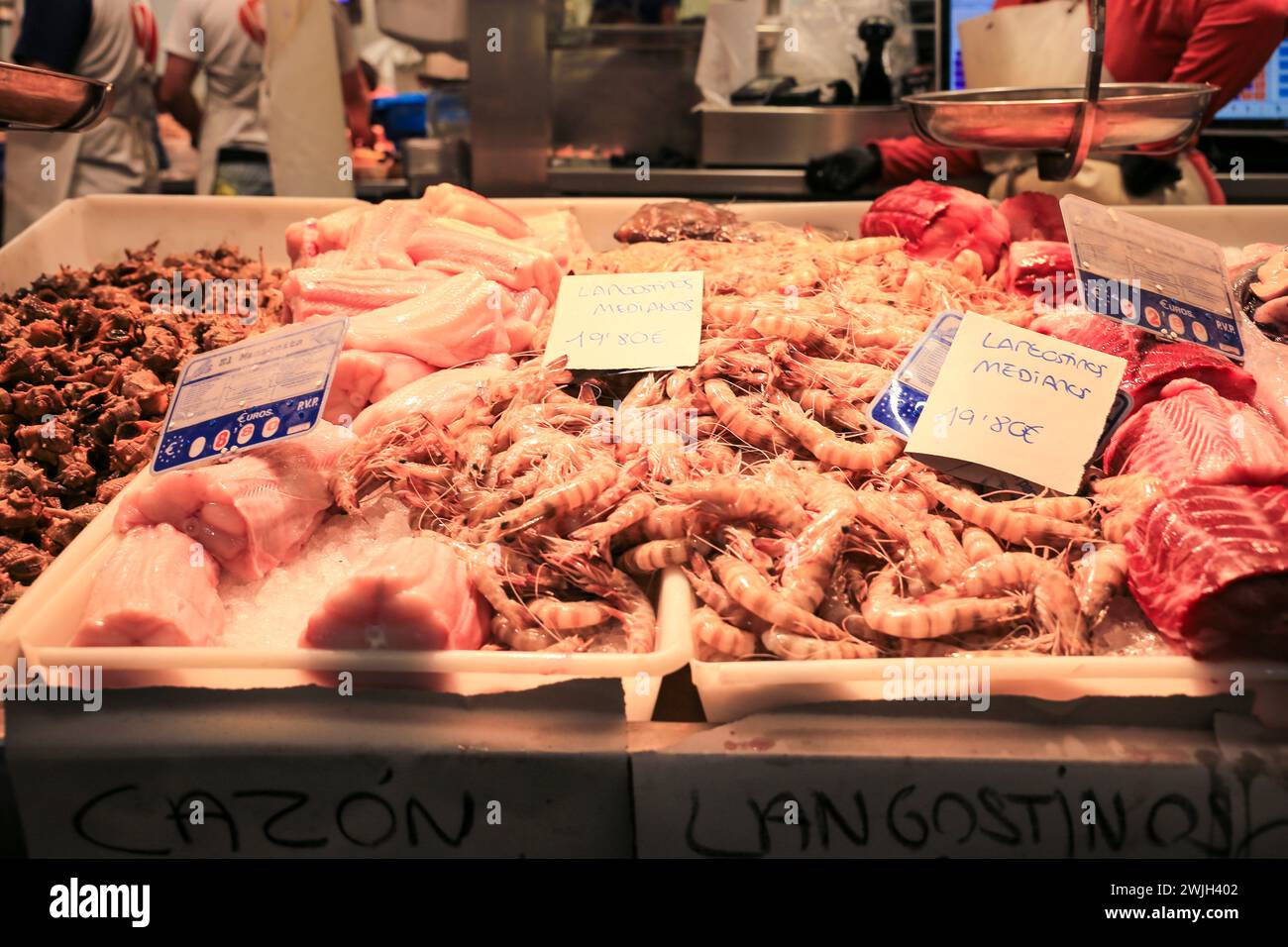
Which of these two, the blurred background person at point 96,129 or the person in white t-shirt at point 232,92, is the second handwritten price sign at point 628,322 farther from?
Result: the blurred background person at point 96,129

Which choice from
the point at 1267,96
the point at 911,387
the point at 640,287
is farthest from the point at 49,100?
the point at 1267,96

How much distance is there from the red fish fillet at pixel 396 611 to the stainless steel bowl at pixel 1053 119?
1.79 m

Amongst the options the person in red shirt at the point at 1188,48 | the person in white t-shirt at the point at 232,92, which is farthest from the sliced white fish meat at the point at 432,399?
the person in white t-shirt at the point at 232,92

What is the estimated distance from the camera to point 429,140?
17.2 ft

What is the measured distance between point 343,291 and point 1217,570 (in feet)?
6.25

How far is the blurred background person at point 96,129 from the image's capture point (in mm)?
5438

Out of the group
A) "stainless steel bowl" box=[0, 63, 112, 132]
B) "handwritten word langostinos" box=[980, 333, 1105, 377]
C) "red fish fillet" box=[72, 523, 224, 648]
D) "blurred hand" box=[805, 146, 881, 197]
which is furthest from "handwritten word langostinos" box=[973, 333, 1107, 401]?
"blurred hand" box=[805, 146, 881, 197]

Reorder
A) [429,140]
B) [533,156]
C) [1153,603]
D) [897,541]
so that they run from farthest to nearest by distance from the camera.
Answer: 1. [429,140]
2. [533,156]
3. [897,541]
4. [1153,603]

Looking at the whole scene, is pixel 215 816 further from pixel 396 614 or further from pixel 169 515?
pixel 169 515

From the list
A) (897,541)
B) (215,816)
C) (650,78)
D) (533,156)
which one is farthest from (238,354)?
(650,78)

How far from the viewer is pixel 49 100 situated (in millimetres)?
2426

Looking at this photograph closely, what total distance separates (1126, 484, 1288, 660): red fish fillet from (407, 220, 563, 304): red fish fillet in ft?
5.19

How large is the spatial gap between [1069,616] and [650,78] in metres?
4.47

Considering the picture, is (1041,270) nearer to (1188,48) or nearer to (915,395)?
(915,395)
